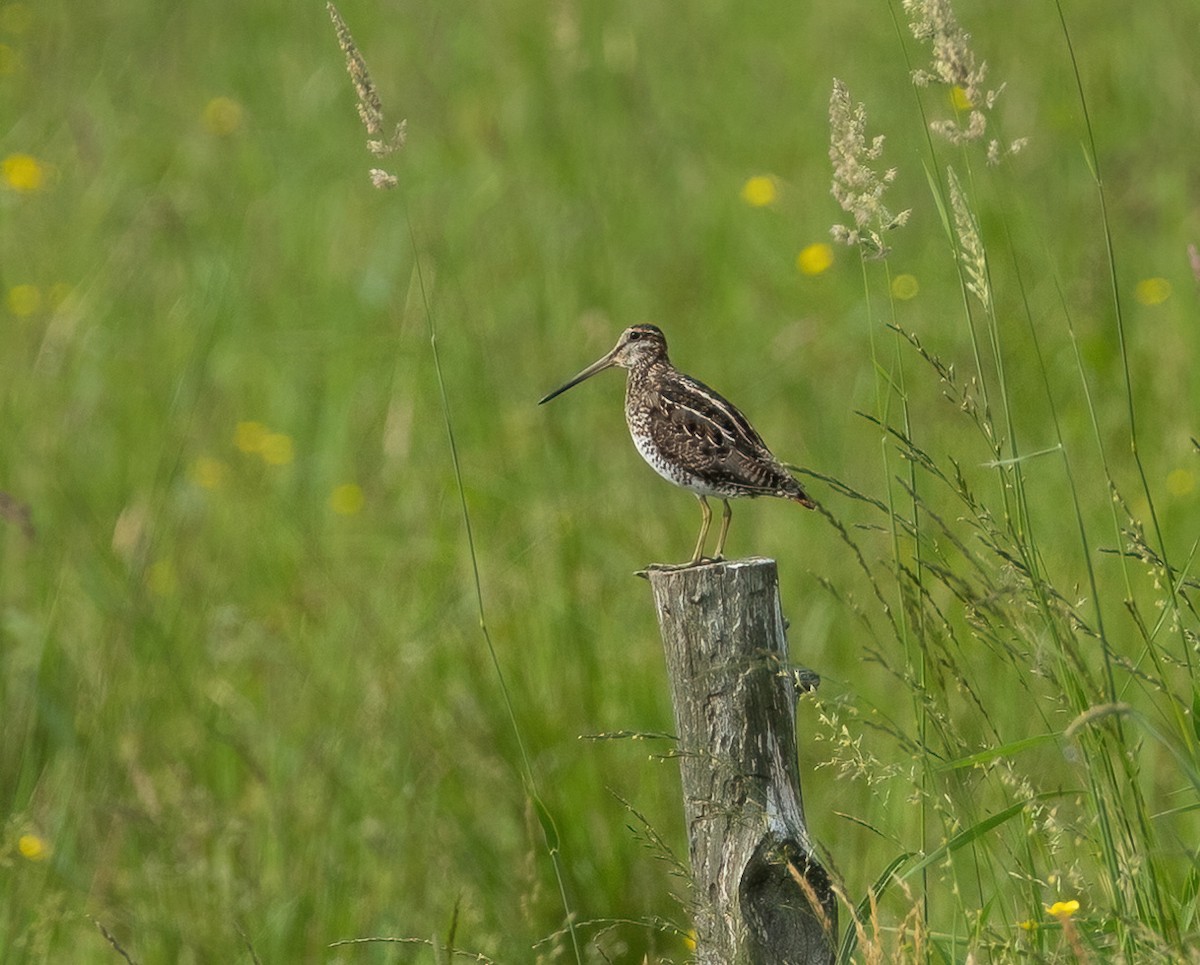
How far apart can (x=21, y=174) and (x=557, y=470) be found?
3.62 metres

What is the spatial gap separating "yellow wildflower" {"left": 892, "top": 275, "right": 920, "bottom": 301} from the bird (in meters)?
2.79

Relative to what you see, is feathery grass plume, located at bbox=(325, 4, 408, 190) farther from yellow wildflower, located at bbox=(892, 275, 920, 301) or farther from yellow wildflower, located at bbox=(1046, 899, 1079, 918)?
yellow wildflower, located at bbox=(892, 275, 920, 301)

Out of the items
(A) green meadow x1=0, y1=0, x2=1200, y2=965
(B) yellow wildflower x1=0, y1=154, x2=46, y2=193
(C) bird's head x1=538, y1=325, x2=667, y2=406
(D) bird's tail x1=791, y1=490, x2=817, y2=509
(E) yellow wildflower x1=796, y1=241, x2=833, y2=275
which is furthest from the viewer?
(B) yellow wildflower x1=0, y1=154, x2=46, y2=193

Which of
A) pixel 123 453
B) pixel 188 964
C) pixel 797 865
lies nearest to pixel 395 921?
pixel 188 964

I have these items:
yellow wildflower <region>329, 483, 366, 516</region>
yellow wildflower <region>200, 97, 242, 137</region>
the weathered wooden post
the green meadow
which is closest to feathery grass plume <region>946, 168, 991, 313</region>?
the green meadow

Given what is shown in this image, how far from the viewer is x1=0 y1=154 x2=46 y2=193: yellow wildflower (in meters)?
8.24

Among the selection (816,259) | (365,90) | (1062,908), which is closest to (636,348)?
(365,90)

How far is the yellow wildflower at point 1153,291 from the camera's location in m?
7.00

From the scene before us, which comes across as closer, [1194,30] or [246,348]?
[246,348]

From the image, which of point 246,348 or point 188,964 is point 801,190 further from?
point 188,964

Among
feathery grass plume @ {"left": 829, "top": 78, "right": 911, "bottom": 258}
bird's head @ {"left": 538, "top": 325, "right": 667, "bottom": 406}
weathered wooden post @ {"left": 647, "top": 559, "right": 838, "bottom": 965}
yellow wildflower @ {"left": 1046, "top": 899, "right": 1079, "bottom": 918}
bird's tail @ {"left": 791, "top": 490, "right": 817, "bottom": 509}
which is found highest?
bird's head @ {"left": 538, "top": 325, "right": 667, "bottom": 406}

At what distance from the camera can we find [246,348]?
764 centimetres

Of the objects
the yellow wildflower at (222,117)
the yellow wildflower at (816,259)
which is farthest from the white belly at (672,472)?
the yellow wildflower at (222,117)

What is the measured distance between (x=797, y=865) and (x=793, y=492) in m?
1.08
